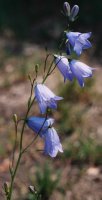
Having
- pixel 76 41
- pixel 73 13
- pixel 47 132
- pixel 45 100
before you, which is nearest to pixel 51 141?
pixel 47 132

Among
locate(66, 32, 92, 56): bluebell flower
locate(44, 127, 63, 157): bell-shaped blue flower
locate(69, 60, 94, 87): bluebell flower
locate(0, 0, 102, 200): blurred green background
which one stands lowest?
locate(0, 0, 102, 200): blurred green background

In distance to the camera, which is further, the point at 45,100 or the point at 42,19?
the point at 42,19

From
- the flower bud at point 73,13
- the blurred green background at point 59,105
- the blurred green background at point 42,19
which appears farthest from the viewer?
the blurred green background at point 42,19

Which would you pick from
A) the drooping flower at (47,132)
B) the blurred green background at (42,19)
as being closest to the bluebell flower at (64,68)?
the drooping flower at (47,132)

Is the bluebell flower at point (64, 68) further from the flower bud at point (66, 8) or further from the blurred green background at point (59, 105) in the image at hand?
the blurred green background at point (59, 105)

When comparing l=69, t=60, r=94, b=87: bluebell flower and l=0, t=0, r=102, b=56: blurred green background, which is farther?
l=0, t=0, r=102, b=56: blurred green background

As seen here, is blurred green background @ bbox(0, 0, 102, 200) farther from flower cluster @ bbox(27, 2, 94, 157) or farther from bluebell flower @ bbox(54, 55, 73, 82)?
bluebell flower @ bbox(54, 55, 73, 82)

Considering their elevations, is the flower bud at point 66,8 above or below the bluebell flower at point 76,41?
above

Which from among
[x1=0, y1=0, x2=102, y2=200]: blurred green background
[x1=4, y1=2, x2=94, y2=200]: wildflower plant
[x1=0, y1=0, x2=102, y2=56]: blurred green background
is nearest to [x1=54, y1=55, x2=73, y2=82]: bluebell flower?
[x1=4, y1=2, x2=94, y2=200]: wildflower plant

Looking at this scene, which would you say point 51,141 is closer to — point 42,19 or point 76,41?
point 76,41
